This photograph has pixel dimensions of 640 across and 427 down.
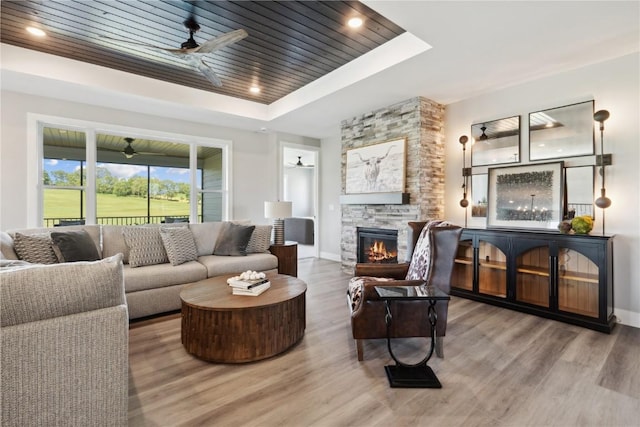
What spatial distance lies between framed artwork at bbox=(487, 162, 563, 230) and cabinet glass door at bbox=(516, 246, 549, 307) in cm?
33

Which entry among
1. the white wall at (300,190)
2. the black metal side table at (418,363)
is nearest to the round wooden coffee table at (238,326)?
the black metal side table at (418,363)

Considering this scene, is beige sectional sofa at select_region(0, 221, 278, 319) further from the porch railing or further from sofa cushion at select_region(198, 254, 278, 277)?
the porch railing

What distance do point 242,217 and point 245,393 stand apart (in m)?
4.15

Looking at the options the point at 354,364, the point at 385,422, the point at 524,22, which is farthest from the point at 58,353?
the point at 524,22

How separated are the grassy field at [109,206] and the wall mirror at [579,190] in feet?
18.0

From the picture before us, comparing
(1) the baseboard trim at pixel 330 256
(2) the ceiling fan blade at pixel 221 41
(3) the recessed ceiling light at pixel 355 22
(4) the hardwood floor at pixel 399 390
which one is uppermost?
Answer: (3) the recessed ceiling light at pixel 355 22

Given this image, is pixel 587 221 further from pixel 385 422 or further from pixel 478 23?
pixel 385 422

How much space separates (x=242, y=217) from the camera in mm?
5781

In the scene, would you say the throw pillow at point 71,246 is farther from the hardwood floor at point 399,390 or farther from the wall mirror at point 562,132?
the wall mirror at point 562,132


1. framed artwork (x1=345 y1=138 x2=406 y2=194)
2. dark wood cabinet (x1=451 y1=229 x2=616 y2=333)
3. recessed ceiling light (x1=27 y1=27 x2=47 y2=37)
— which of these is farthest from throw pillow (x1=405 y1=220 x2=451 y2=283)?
recessed ceiling light (x1=27 y1=27 x2=47 y2=37)

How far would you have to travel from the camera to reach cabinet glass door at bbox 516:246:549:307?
3.37 m

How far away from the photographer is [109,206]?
4590 mm

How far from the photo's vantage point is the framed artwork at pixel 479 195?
3.98 meters

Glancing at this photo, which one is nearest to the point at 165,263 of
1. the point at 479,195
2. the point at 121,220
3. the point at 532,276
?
the point at 121,220
